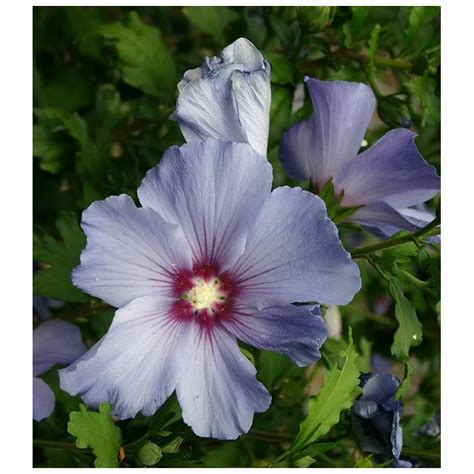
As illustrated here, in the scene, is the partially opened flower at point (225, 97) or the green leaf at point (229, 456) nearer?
the partially opened flower at point (225, 97)

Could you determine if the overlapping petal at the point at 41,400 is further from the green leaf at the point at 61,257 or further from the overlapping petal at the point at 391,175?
the overlapping petal at the point at 391,175

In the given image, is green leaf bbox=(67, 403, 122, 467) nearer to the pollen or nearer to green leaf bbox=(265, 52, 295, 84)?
the pollen

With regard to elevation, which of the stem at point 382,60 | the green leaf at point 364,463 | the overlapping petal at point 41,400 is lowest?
the green leaf at point 364,463

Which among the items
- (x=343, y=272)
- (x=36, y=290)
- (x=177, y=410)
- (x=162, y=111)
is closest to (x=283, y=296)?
(x=343, y=272)

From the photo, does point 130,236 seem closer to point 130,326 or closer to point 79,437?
point 130,326

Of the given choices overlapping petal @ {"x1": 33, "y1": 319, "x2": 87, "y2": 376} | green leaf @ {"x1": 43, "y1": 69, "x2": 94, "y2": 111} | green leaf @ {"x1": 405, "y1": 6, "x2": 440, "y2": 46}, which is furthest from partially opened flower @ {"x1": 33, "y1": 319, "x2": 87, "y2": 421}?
green leaf @ {"x1": 405, "y1": 6, "x2": 440, "y2": 46}

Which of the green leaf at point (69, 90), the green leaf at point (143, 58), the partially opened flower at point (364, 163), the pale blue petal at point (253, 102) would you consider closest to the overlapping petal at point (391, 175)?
the partially opened flower at point (364, 163)

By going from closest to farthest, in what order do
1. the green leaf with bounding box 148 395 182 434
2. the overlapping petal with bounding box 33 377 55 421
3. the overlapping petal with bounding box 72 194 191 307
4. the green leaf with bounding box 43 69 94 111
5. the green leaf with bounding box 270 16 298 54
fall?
the overlapping petal with bounding box 72 194 191 307 < the green leaf with bounding box 148 395 182 434 < the overlapping petal with bounding box 33 377 55 421 < the green leaf with bounding box 270 16 298 54 < the green leaf with bounding box 43 69 94 111
